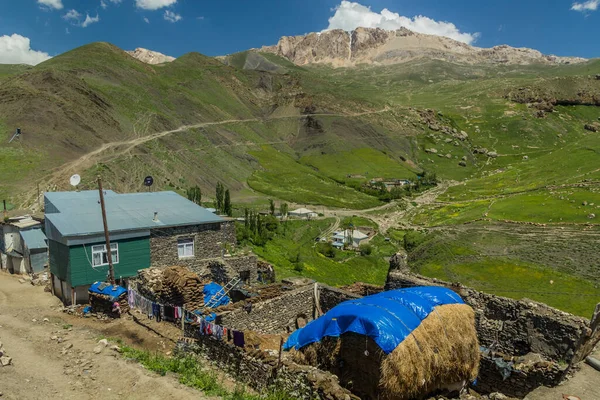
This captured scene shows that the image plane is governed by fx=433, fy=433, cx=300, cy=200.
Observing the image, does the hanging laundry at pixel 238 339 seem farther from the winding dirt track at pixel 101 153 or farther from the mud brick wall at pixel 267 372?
the winding dirt track at pixel 101 153

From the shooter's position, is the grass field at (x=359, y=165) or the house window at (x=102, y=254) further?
the grass field at (x=359, y=165)

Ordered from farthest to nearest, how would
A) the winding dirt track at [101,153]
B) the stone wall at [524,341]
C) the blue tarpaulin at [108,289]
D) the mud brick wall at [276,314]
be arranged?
the winding dirt track at [101,153] < the blue tarpaulin at [108,289] < the mud brick wall at [276,314] < the stone wall at [524,341]

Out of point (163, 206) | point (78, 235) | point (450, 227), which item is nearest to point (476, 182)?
point (450, 227)

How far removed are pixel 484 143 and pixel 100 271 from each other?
574ft

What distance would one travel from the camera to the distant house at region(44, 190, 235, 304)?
23.9 m

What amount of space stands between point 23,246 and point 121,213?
434 inches

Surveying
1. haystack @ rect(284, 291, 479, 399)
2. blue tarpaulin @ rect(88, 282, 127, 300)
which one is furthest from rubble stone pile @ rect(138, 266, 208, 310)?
haystack @ rect(284, 291, 479, 399)

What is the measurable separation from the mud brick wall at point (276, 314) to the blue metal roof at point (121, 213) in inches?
436

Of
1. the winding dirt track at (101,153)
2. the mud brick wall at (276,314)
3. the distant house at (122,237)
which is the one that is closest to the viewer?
the mud brick wall at (276,314)

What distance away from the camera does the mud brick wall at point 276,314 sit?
1694 cm

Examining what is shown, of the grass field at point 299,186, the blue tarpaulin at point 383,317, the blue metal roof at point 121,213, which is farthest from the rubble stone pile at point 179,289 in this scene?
the grass field at point 299,186

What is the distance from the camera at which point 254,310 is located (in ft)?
57.2

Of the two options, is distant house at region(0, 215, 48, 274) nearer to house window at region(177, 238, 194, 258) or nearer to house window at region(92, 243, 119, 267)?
house window at region(92, 243, 119, 267)

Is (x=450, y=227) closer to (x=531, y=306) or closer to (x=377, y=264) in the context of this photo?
(x=377, y=264)
